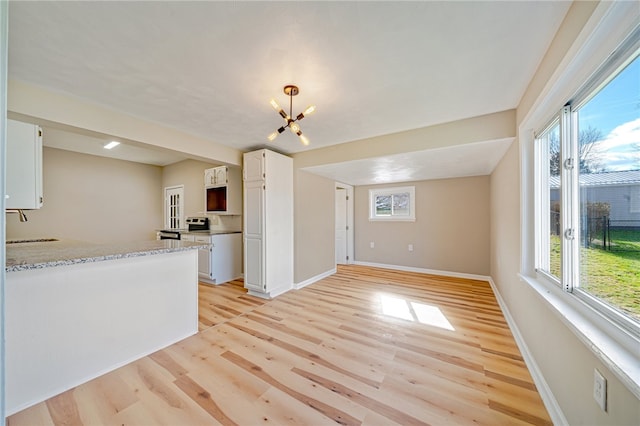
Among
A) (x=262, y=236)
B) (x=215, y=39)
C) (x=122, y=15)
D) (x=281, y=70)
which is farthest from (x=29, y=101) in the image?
(x=262, y=236)

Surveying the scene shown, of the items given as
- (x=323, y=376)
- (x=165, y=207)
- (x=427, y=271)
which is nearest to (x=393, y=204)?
(x=427, y=271)

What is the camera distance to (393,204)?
555 cm

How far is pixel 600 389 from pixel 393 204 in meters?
4.69

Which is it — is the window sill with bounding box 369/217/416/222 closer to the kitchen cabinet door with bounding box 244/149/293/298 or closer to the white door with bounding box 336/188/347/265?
the white door with bounding box 336/188/347/265

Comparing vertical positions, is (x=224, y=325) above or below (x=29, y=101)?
below

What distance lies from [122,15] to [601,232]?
2819 mm

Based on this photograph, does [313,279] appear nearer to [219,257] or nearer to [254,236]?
[254,236]

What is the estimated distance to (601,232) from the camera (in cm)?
120

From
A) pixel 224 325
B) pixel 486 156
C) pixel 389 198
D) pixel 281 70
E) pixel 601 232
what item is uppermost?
pixel 281 70

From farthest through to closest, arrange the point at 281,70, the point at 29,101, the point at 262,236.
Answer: the point at 262,236 < the point at 29,101 < the point at 281,70

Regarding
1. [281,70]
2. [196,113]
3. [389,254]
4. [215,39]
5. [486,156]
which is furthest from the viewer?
[389,254]

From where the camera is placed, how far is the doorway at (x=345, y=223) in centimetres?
591

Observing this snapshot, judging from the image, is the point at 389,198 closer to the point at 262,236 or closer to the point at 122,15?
the point at 262,236

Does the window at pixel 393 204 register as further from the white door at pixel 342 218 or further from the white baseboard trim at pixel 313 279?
the white baseboard trim at pixel 313 279
